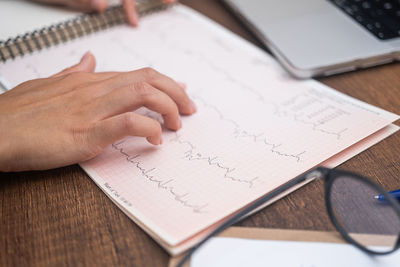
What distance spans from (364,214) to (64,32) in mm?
670

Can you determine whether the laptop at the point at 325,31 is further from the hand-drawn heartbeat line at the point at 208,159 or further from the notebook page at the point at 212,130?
the hand-drawn heartbeat line at the point at 208,159

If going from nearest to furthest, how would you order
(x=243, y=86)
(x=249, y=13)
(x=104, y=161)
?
(x=104, y=161) < (x=243, y=86) < (x=249, y=13)

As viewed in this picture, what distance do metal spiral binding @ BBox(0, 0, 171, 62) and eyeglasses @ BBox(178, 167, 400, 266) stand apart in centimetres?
56

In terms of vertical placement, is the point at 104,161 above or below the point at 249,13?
below

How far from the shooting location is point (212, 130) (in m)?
0.58

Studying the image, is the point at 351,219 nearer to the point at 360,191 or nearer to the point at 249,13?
the point at 360,191

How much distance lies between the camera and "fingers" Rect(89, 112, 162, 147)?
52 cm

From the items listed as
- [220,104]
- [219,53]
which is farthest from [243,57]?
[220,104]

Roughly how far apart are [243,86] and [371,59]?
249 mm

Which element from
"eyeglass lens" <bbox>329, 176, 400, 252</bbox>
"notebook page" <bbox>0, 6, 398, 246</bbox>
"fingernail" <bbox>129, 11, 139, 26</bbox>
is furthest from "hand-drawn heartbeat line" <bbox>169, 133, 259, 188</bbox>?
"fingernail" <bbox>129, 11, 139, 26</bbox>

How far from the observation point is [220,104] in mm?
638

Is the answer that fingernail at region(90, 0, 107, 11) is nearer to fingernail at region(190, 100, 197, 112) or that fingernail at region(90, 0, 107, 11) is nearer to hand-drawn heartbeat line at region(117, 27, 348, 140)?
hand-drawn heartbeat line at region(117, 27, 348, 140)

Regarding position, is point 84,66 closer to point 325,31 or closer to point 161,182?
point 161,182

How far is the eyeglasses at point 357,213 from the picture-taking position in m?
0.40
